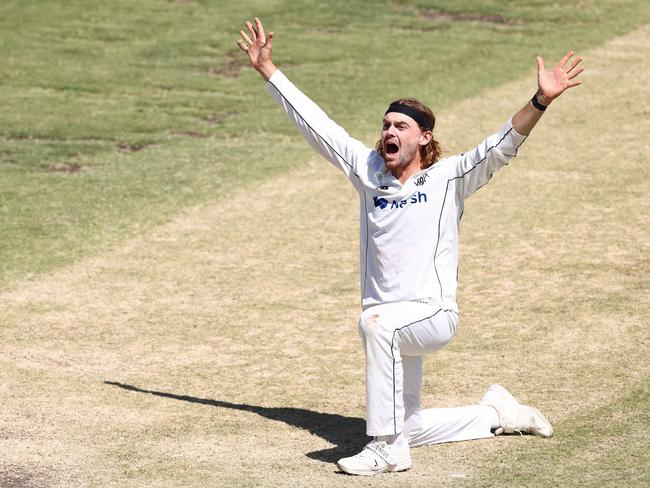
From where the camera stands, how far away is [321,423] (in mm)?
8258

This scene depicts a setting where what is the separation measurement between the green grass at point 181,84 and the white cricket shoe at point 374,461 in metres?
5.18

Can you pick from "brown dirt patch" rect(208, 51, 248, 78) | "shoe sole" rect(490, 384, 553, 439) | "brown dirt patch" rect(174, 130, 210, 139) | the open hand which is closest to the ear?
the open hand

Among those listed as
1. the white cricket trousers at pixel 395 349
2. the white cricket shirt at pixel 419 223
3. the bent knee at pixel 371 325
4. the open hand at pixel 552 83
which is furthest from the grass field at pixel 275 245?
the open hand at pixel 552 83

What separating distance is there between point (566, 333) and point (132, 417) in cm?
356

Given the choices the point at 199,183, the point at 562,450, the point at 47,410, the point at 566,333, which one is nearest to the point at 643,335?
the point at 566,333

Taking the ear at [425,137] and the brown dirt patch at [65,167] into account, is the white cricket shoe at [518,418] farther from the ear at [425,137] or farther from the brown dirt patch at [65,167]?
the brown dirt patch at [65,167]

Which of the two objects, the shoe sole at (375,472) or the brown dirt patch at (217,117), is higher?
the brown dirt patch at (217,117)

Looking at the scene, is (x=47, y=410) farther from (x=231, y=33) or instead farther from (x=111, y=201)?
(x=231, y=33)

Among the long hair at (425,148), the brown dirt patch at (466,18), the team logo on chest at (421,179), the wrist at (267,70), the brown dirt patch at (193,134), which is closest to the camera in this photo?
the team logo on chest at (421,179)

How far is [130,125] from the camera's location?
54.6 ft

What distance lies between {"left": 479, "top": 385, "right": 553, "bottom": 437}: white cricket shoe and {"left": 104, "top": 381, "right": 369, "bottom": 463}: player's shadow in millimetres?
834

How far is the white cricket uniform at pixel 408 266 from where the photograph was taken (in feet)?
23.7

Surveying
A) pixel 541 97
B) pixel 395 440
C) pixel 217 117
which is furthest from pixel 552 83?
pixel 217 117

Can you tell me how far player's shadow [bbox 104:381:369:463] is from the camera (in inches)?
304
